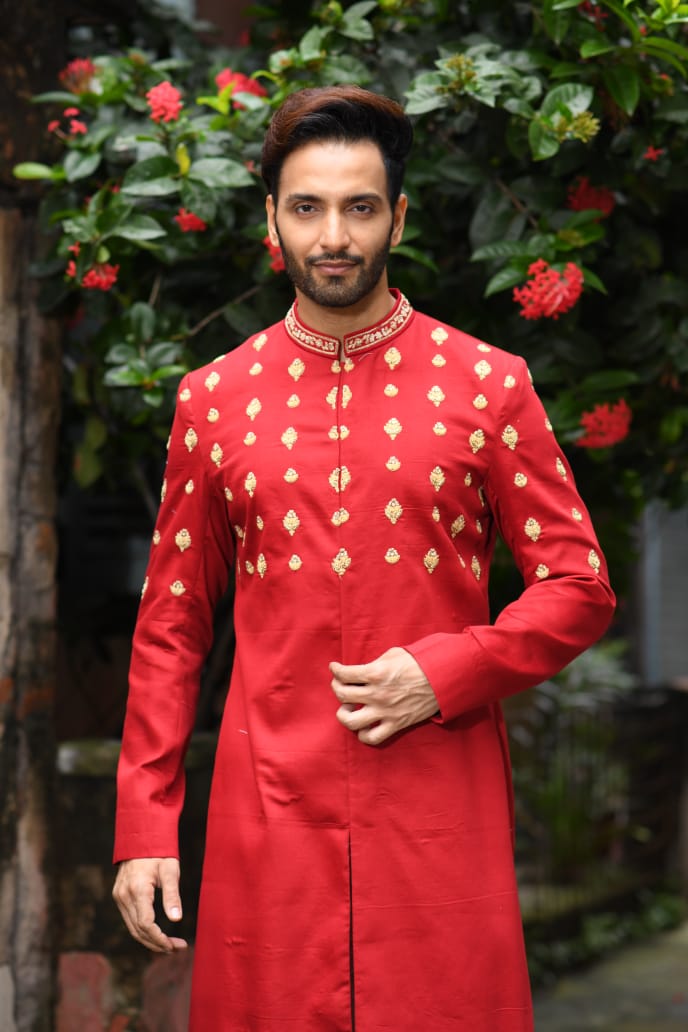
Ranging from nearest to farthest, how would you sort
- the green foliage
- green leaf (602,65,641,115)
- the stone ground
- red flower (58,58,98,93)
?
green leaf (602,65,641,115), the green foliage, red flower (58,58,98,93), the stone ground

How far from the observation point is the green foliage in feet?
9.66

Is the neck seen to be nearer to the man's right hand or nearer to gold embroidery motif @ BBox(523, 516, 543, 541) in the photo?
gold embroidery motif @ BBox(523, 516, 543, 541)

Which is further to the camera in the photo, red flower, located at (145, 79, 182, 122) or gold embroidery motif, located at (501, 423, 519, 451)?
red flower, located at (145, 79, 182, 122)

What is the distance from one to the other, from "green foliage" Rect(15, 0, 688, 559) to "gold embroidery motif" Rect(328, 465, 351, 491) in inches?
30.4

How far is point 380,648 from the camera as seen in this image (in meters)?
2.21

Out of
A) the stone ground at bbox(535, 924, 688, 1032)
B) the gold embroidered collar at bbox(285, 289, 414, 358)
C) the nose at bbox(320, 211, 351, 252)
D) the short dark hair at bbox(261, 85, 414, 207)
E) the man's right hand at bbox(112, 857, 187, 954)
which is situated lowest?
the stone ground at bbox(535, 924, 688, 1032)

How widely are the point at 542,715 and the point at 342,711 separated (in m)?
5.08

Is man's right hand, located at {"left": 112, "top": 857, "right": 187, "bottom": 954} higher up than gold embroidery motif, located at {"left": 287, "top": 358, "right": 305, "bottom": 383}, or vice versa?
gold embroidery motif, located at {"left": 287, "top": 358, "right": 305, "bottom": 383}


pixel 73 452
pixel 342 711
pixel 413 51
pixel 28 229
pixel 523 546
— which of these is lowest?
pixel 342 711

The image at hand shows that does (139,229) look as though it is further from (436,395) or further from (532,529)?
(532,529)

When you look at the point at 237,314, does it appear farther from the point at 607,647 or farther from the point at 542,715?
the point at 607,647

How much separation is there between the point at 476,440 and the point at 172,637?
61 centimetres

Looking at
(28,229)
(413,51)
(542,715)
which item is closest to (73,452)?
(28,229)

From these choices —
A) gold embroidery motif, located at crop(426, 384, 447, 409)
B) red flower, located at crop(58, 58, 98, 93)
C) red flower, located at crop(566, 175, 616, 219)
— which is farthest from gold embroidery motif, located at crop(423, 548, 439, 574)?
red flower, located at crop(58, 58, 98, 93)
